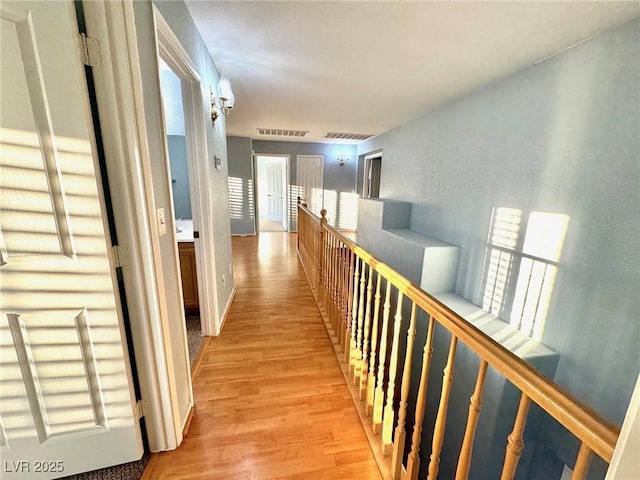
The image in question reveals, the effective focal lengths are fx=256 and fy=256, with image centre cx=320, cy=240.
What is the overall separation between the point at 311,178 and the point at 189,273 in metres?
5.15

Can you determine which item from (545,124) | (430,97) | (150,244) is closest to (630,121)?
(545,124)

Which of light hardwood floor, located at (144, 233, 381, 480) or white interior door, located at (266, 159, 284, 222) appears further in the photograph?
white interior door, located at (266, 159, 284, 222)

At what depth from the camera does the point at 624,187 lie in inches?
66.0

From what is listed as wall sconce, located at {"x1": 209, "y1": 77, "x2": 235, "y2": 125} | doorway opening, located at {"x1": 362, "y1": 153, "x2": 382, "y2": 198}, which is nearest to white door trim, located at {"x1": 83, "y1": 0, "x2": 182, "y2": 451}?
wall sconce, located at {"x1": 209, "y1": 77, "x2": 235, "y2": 125}

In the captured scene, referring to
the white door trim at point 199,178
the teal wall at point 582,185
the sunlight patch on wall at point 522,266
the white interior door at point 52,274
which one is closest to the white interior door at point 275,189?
the teal wall at point 582,185

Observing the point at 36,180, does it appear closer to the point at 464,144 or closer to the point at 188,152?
the point at 188,152

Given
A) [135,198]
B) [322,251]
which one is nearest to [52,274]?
[135,198]

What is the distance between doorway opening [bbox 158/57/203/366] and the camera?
2139 mm

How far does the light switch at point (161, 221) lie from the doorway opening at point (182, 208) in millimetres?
107

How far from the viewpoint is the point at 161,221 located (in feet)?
3.93

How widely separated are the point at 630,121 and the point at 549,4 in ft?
3.00

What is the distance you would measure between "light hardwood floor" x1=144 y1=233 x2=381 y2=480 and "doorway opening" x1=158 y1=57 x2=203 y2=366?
321 mm

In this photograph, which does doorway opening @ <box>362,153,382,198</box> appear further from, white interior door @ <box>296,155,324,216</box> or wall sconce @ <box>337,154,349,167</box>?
white interior door @ <box>296,155,324,216</box>

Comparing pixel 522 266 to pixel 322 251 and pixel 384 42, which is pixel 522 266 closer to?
pixel 322 251
